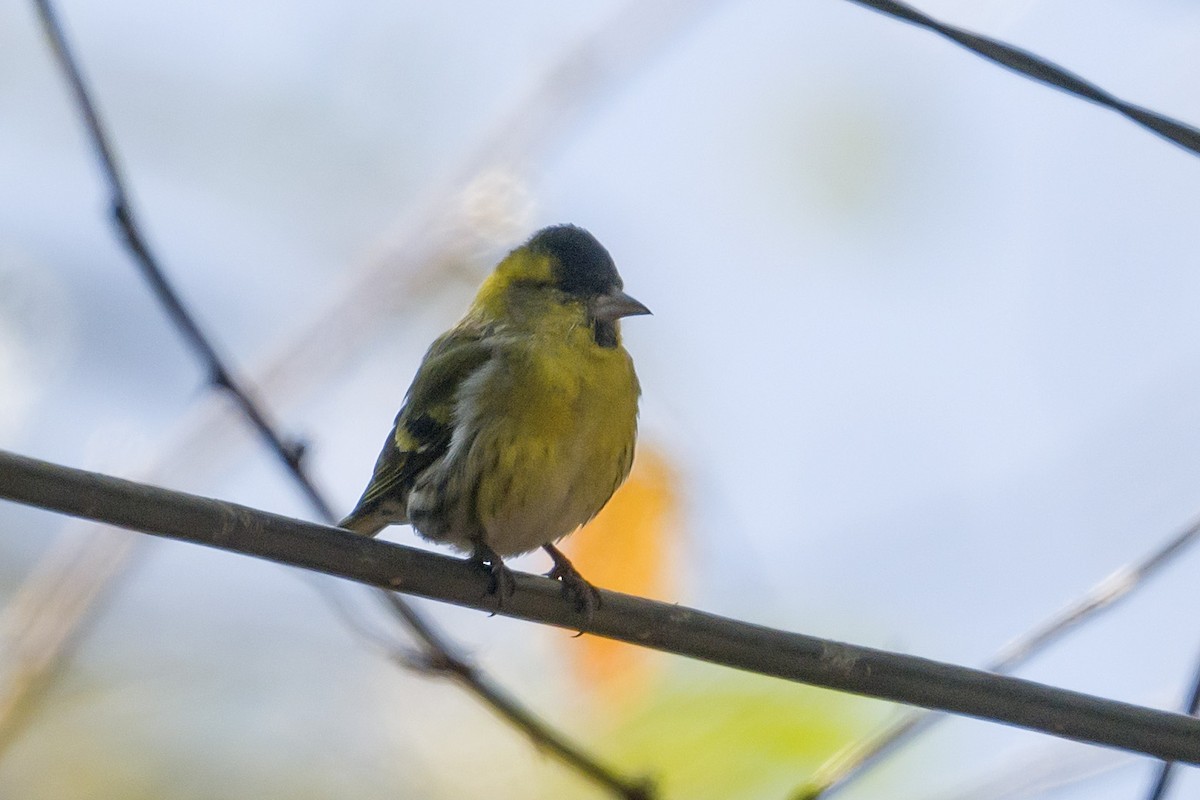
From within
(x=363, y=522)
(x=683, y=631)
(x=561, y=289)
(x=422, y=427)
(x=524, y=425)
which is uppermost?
(x=683, y=631)

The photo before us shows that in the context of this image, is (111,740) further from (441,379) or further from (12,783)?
(441,379)

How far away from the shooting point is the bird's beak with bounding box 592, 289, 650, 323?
177 inches

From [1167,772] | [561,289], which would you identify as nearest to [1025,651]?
[1167,772]

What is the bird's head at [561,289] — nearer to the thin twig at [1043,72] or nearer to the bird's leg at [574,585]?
the bird's leg at [574,585]

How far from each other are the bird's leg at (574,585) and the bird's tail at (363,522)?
0.57m

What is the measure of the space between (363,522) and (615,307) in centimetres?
105

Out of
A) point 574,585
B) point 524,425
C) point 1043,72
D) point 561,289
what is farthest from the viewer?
point 561,289

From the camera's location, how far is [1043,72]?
2416 mm

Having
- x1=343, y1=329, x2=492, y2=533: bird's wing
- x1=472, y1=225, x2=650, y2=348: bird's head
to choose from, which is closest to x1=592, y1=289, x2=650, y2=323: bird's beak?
Answer: x1=472, y1=225, x2=650, y2=348: bird's head

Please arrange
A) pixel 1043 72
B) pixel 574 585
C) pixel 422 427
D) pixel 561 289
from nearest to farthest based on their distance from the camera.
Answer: pixel 1043 72, pixel 574 585, pixel 422 427, pixel 561 289

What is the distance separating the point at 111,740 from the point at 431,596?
3.19 m

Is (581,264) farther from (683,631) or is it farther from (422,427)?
(683,631)

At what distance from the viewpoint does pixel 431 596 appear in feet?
9.31

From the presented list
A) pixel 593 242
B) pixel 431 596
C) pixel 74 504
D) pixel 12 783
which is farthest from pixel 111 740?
pixel 74 504
